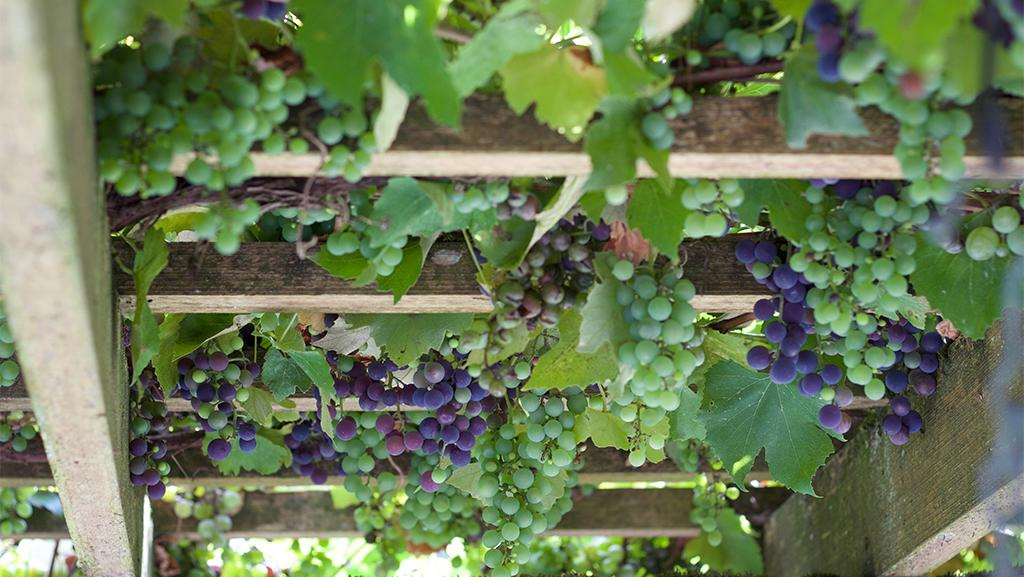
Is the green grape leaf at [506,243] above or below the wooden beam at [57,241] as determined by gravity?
below

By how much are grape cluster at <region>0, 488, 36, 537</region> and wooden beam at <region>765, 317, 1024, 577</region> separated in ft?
5.56

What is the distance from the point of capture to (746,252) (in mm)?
1818

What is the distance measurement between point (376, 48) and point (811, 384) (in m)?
0.82

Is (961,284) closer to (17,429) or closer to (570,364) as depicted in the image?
(570,364)

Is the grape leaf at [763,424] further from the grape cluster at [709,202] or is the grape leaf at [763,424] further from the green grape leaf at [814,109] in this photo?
the green grape leaf at [814,109]

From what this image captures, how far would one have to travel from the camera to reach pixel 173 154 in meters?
1.38

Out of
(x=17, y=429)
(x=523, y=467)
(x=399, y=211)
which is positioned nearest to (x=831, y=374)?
(x=523, y=467)

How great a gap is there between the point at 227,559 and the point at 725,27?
2152mm

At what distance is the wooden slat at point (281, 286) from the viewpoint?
6.06 feet

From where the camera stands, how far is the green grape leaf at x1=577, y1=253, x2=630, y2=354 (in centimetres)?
168

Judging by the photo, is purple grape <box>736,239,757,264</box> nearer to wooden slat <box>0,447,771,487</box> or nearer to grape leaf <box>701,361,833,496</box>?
grape leaf <box>701,361,833,496</box>

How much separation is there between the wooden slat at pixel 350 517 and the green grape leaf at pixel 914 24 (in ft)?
6.58

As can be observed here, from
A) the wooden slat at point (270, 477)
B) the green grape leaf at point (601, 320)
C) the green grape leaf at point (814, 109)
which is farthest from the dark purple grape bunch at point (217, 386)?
the green grape leaf at point (814, 109)

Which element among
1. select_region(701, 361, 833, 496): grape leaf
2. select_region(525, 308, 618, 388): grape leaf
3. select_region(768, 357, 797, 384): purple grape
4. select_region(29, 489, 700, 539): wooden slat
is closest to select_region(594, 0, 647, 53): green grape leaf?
select_region(525, 308, 618, 388): grape leaf
